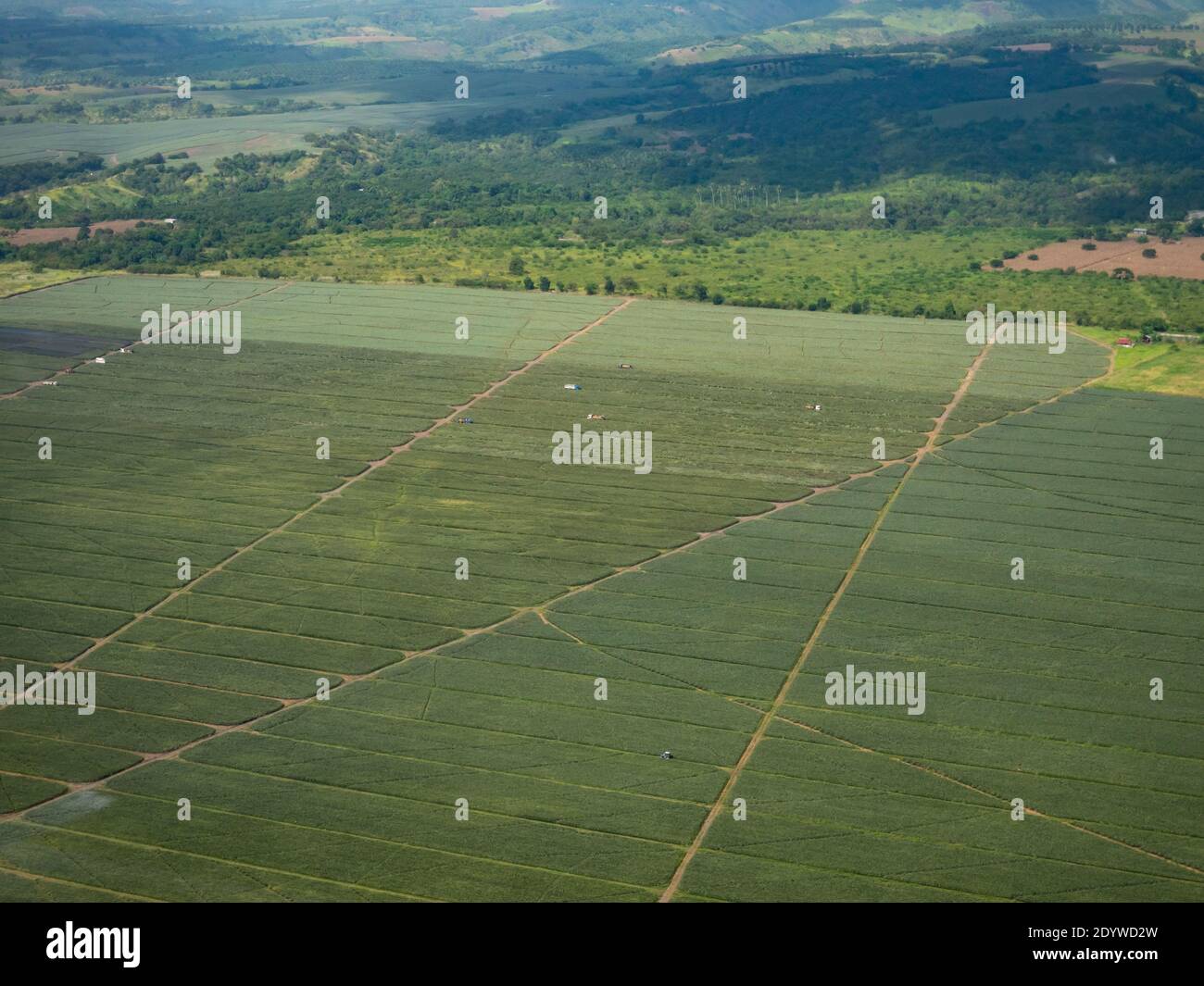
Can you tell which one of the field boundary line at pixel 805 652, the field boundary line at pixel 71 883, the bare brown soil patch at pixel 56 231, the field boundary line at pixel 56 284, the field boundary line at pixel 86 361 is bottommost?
the field boundary line at pixel 71 883

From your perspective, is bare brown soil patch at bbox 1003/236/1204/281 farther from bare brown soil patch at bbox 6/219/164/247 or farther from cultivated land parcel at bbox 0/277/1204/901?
bare brown soil patch at bbox 6/219/164/247

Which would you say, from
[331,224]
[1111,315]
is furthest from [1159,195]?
[331,224]

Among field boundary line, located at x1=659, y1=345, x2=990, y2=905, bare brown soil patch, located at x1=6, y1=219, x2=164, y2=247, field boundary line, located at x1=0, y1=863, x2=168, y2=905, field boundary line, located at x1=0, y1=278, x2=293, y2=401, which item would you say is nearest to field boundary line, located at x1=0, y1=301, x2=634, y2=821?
field boundary line, located at x1=0, y1=278, x2=293, y2=401

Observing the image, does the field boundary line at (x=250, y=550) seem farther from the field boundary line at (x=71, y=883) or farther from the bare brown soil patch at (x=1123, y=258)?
the bare brown soil patch at (x=1123, y=258)

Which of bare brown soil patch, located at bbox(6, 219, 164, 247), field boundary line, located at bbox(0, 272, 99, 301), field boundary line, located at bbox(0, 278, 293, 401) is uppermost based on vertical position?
bare brown soil patch, located at bbox(6, 219, 164, 247)

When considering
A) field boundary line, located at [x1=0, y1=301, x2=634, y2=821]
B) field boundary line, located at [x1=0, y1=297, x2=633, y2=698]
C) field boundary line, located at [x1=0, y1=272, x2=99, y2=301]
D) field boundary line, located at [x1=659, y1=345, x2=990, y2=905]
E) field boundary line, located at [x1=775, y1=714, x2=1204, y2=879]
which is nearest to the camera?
field boundary line, located at [x1=775, y1=714, x2=1204, y2=879]

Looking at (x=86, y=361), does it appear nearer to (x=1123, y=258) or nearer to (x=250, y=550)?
(x=250, y=550)

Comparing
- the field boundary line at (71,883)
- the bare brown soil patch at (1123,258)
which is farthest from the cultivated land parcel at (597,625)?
the bare brown soil patch at (1123,258)
